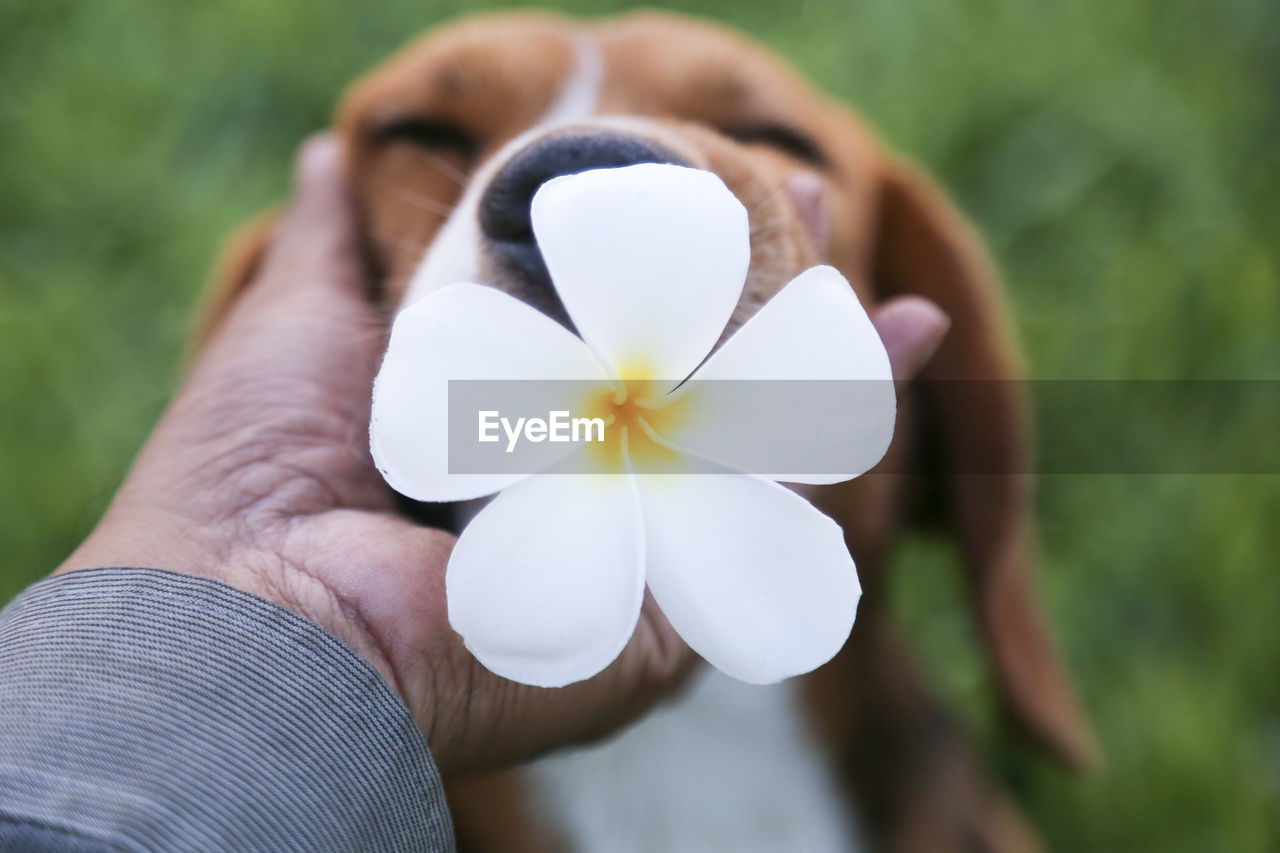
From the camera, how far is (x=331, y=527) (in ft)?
3.69

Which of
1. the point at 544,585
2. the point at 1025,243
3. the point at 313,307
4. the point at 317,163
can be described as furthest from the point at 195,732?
the point at 1025,243

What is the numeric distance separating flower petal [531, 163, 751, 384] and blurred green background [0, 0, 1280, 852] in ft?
4.62

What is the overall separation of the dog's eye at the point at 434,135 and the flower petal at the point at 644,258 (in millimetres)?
899

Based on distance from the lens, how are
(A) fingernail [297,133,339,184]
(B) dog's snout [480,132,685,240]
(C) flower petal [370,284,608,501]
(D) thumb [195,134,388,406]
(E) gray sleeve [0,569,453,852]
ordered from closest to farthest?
1. (C) flower petal [370,284,608,501]
2. (E) gray sleeve [0,569,453,852]
3. (B) dog's snout [480,132,685,240]
4. (D) thumb [195,134,388,406]
5. (A) fingernail [297,133,339,184]

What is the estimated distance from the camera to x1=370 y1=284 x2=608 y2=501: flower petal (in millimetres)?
716

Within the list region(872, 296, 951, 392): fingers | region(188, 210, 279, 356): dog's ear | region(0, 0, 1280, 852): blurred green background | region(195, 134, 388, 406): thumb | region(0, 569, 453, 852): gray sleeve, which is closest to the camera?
region(0, 569, 453, 852): gray sleeve

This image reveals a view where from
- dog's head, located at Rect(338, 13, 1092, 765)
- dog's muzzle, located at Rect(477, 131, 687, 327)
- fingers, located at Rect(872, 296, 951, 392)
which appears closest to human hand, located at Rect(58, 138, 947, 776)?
fingers, located at Rect(872, 296, 951, 392)

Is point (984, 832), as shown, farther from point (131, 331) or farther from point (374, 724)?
point (131, 331)

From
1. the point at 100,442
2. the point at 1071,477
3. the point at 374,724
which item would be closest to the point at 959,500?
the point at 1071,477

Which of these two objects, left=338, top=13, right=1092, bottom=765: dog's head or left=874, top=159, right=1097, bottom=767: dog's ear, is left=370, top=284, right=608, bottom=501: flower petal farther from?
left=874, top=159, right=1097, bottom=767: dog's ear

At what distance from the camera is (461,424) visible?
28.6 inches

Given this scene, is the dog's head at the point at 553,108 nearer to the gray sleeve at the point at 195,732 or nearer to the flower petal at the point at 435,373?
the gray sleeve at the point at 195,732

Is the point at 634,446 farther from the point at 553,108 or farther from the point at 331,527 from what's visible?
the point at 553,108

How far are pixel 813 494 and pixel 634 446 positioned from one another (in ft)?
2.10
